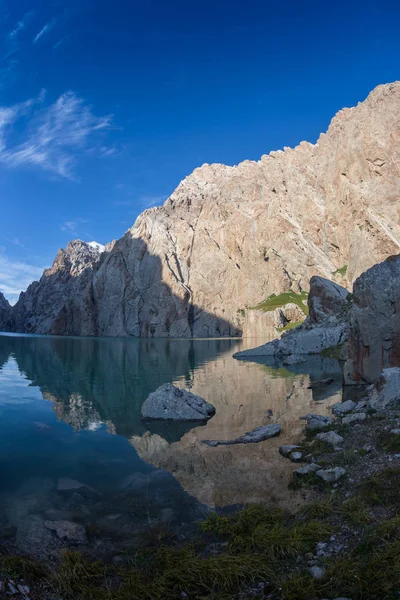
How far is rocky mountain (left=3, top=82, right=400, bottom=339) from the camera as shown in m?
133

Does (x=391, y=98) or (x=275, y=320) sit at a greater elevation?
(x=391, y=98)

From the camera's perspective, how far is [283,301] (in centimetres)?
16100

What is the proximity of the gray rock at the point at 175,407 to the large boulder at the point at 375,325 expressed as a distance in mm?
13483

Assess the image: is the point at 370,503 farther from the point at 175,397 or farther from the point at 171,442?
the point at 175,397

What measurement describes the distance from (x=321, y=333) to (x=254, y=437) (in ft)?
171

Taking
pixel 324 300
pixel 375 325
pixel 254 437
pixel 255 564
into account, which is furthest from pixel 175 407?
pixel 324 300

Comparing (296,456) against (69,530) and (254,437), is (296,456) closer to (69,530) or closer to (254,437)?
(254,437)

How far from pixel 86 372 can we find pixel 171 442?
3063 centimetres

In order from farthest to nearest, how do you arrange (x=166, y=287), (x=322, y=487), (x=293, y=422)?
(x=166, y=287) < (x=293, y=422) < (x=322, y=487)

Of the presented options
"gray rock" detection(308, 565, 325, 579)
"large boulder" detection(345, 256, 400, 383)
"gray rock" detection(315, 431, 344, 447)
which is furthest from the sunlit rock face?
"gray rock" detection(308, 565, 325, 579)

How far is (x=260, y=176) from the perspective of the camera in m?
195

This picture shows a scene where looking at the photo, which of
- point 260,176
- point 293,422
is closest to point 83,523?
point 293,422

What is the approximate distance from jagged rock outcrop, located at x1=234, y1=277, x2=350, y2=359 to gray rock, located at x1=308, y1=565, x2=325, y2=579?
172 ft

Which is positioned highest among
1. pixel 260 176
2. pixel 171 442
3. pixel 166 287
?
pixel 260 176
